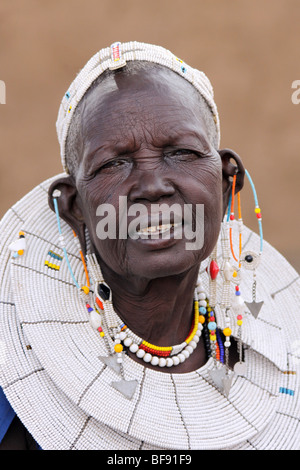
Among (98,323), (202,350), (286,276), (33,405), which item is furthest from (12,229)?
(286,276)

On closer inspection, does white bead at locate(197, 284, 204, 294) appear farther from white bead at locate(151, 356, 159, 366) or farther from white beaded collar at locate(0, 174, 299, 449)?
white bead at locate(151, 356, 159, 366)

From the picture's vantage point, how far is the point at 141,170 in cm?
186

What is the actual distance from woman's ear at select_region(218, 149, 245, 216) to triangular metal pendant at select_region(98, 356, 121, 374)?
669 mm

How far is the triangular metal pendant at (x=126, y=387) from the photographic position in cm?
192

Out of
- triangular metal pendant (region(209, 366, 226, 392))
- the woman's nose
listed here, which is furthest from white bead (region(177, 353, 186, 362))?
the woman's nose

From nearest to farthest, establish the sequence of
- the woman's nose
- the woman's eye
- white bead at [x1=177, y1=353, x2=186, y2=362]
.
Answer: the woman's nose → the woman's eye → white bead at [x1=177, y1=353, x2=186, y2=362]

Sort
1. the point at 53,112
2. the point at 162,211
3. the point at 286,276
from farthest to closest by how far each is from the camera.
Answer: the point at 53,112, the point at 286,276, the point at 162,211

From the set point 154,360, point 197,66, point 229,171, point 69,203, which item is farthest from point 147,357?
point 197,66

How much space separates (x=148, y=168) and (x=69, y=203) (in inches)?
16.6

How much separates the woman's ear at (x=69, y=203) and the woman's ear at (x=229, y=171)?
518 millimetres

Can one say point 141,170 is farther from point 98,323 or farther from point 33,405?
point 33,405

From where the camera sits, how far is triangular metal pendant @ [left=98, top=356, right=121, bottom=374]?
197cm

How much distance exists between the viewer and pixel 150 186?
181 cm
